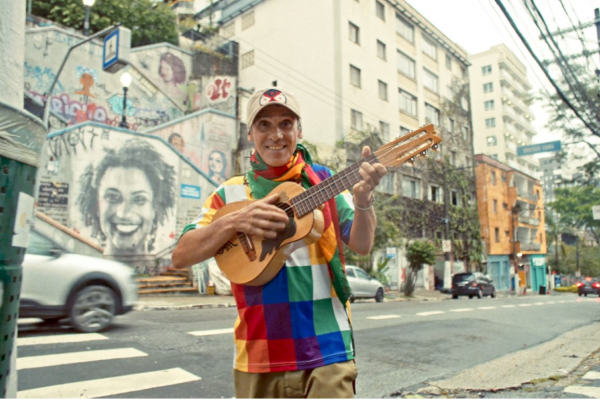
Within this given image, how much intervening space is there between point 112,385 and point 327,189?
363 centimetres

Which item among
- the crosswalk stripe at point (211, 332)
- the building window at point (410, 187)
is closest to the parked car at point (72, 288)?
the crosswalk stripe at point (211, 332)

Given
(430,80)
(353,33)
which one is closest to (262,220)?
(353,33)

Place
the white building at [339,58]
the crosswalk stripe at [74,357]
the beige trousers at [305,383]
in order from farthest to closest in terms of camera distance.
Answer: the white building at [339,58], the crosswalk stripe at [74,357], the beige trousers at [305,383]

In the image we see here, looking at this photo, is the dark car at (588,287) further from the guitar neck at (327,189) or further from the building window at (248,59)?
the guitar neck at (327,189)

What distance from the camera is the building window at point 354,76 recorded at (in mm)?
26278

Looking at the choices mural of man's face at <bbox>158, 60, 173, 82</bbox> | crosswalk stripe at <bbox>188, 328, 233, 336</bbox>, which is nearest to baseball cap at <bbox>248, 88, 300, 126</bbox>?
crosswalk stripe at <bbox>188, 328, 233, 336</bbox>

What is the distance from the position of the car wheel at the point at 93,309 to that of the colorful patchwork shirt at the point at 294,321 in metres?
6.04

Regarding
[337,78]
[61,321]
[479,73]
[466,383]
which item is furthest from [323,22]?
[479,73]

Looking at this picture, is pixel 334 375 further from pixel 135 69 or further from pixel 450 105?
pixel 450 105

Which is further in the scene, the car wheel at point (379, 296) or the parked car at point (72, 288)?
the car wheel at point (379, 296)

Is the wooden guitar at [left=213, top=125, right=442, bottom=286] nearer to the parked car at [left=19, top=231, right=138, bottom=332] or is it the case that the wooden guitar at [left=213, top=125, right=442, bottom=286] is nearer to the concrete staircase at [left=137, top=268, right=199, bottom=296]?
the parked car at [left=19, top=231, right=138, bottom=332]

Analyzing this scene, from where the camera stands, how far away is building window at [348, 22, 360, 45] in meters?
26.5

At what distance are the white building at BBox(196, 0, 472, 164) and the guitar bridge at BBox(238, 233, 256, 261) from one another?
Result: 22228 millimetres

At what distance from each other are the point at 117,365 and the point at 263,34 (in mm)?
25602
